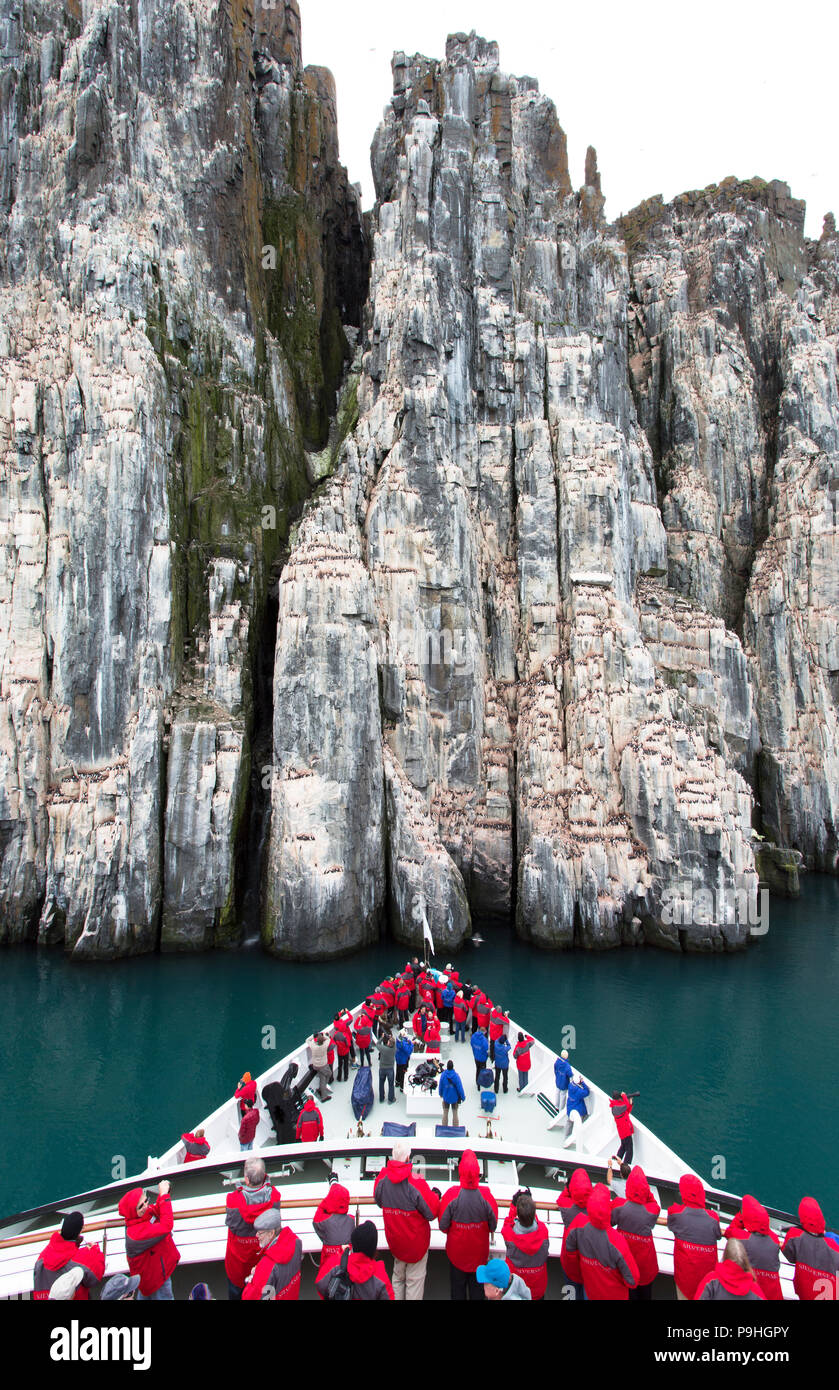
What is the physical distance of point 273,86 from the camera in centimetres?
5403

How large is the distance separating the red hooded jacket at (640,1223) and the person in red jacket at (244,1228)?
12.3 ft

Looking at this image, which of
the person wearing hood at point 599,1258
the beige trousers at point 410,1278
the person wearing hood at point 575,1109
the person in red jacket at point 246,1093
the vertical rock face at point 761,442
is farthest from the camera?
the vertical rock face at point 761,442

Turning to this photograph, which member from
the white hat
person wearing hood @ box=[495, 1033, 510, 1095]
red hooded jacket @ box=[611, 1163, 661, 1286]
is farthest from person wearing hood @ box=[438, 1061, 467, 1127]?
the white hat

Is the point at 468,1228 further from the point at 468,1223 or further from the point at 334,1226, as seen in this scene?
the point at 334,1226

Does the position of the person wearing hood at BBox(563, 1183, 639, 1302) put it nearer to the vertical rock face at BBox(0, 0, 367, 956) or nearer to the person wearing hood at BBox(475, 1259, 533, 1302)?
the person wearing hood at BBox(475, 1259, 533, 1302)

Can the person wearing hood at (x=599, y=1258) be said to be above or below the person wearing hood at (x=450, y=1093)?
above

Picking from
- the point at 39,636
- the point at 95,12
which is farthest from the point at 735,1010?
the point at 95,12

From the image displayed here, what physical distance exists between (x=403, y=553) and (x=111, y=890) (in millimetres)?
23010

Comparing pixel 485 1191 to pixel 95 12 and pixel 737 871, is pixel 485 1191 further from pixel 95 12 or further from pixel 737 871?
pixel 95 12

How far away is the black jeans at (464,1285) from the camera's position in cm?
802

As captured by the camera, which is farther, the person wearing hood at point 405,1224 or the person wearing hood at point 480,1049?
the person wearing hood at point 480,1049

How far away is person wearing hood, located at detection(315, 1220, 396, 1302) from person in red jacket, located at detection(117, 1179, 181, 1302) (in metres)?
1.96

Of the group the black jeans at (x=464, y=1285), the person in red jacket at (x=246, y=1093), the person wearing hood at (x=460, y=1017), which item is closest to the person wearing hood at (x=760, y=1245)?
the black jeans at (x=464, y=1285)

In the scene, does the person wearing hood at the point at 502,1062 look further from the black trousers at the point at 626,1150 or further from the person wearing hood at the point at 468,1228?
the person wearing hood at the point at 468,1228
